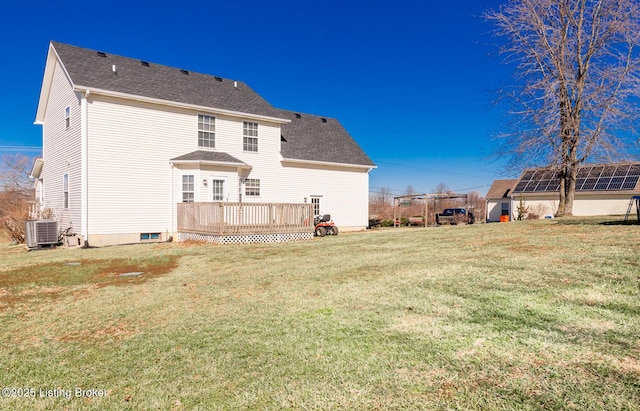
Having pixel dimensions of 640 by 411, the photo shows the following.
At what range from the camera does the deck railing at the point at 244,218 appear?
13.1 meters

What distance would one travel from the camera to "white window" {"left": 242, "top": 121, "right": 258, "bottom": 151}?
1791cm

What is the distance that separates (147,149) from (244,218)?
5.39m

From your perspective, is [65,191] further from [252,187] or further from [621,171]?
[621,171]

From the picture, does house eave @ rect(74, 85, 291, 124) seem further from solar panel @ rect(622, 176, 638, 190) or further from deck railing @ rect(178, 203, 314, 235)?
solar panel @ rect(622, 176, 638, 190)

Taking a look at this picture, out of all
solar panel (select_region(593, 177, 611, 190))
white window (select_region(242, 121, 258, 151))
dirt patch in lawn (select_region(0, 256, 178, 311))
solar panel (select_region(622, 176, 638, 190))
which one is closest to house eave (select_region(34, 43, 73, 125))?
white window (select_region(242, 121, 258, 151))

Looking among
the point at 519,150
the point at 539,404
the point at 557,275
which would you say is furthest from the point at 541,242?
the point at 519,150

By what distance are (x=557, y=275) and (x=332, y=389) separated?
4315mm

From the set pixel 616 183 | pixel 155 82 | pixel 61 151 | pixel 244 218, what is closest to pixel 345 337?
pixel 244 218

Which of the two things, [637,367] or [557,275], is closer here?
[637,367]

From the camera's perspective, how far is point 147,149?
15.1 m

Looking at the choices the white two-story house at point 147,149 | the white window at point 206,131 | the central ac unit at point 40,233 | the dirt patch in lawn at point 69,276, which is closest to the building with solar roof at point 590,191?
the white two-story house at point 147,149

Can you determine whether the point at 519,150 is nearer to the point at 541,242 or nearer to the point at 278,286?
the point at 541,242

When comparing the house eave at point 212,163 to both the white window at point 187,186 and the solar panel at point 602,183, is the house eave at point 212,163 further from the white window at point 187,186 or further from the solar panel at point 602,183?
the solar panel at point 602,183

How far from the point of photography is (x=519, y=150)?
17266 mm
